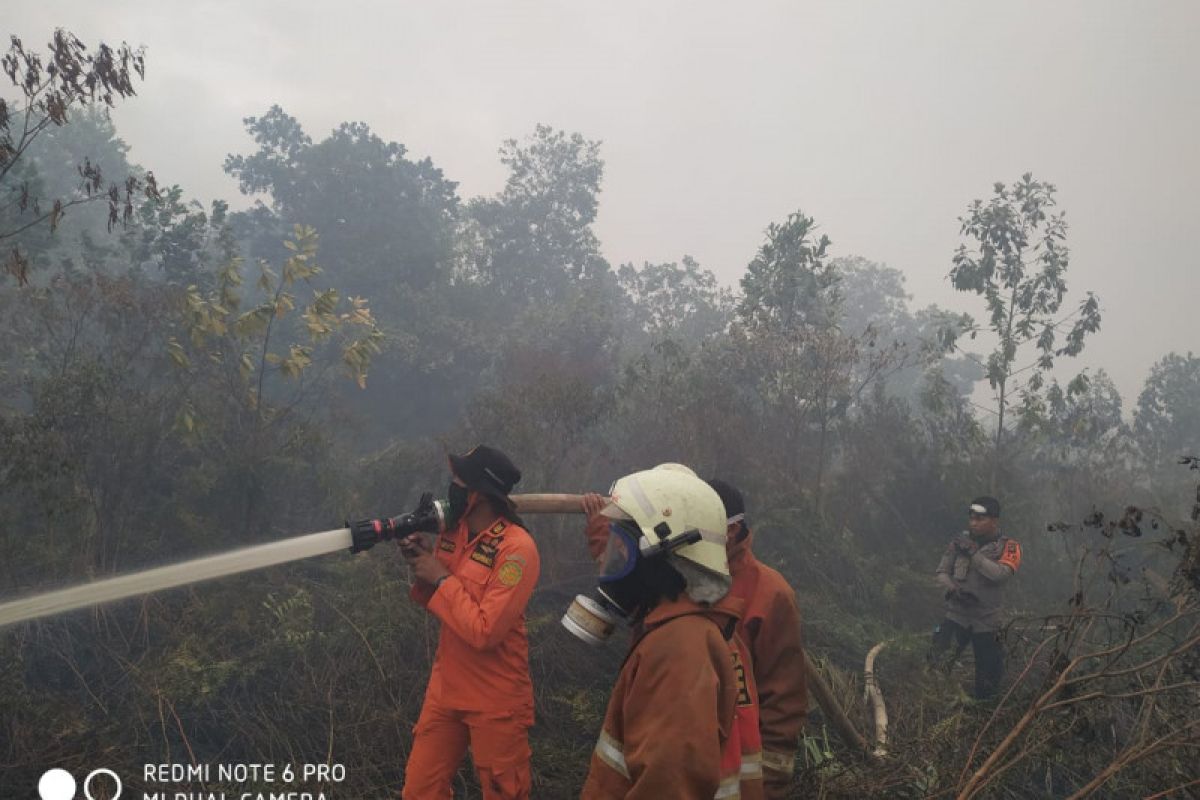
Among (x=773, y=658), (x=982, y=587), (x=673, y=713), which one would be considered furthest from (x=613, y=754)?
(x=982, y=587)

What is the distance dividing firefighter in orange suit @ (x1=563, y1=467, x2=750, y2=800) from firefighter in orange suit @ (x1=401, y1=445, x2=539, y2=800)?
42.3 inches

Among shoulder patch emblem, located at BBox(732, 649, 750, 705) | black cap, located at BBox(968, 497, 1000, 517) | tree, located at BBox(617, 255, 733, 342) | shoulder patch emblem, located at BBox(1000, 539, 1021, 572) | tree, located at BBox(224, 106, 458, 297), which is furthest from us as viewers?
tree, located at BBox(617, 255, 733, 342)

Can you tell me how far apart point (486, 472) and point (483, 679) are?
874 millimetres

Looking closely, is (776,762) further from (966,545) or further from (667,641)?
(966,545)

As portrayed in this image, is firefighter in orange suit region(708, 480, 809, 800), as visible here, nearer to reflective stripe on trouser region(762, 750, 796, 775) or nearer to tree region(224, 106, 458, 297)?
reflective stripe on trouser region(762, 750, 796, 775)

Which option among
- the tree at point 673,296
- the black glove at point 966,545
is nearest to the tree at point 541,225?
the tree at point 673,296

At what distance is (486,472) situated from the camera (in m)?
3.22

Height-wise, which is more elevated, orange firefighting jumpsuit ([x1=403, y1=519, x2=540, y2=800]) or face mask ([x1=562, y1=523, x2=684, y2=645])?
face mask ([x1=562, y1=523, x2=684, y2=645])

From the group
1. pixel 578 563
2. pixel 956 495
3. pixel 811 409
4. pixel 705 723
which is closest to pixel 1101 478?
pixel 956 495

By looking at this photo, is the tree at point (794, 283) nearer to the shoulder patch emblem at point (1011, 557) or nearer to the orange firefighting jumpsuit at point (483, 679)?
the shoulder patch emblem at point (1011, 557)

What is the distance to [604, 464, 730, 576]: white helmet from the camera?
1.91 m

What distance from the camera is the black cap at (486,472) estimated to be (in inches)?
126

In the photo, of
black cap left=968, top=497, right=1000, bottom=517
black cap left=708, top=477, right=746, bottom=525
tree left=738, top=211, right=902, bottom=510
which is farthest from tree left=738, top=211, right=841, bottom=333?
black cap left=708, top=477, right=746, bottom=525

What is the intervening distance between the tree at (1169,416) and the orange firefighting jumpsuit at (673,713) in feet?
65.3
